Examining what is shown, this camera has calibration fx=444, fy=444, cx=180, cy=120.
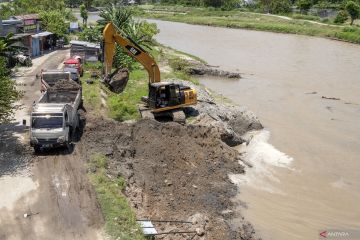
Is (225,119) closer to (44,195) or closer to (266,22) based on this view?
(44,195)

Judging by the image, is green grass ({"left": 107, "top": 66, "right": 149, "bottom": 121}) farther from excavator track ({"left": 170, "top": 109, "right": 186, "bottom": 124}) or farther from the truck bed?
the truck bed

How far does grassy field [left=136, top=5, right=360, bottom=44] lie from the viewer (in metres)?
76.6

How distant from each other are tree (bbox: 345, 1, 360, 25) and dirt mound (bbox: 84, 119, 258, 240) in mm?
70958

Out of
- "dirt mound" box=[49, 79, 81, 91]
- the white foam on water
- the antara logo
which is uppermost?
"dirt mound" box=[49, 79, 81, 91]

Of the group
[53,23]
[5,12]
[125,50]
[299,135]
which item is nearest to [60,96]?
[125,50]

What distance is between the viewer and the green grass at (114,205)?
14.7 m

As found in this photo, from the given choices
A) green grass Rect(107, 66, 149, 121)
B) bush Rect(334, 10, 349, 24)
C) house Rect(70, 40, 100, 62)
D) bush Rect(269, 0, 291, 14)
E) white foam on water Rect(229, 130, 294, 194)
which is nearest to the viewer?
white foam on water Rect(229, 130, 294, 194)

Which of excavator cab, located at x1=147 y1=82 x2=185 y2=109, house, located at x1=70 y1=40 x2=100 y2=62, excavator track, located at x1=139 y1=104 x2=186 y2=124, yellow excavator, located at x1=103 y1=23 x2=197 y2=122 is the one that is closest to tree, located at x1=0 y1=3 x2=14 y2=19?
house, located at x1=70 y1=40 x2=100 y2=62

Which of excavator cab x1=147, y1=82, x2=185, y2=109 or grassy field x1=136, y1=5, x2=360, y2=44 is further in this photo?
grassy field x1=136, y1=5, x2=360, y2=44

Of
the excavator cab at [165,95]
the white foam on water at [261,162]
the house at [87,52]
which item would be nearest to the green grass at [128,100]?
the excavator cab at [165,95]

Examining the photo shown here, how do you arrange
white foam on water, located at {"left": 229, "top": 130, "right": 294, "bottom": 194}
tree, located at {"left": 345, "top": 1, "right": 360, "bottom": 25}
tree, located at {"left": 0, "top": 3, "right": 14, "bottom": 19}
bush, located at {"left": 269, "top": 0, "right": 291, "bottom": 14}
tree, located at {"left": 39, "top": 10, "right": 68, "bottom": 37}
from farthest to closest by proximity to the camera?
bush, located at {"left": 269, "top": 0, "right": 291, "bottom": 14} → tree, located at {"left": 345, "top": 1, "right": 360, "bottom": 25} → tree, located at {"left": 0, "top": 3, "right": 14, "bottom": 19} → tree, located at {"left": 39, "top": 10, "right": 68, "bottom": 37} → white foam on water, located at {"left": 229, "top": 130, "right": 294, "bottom": 194}

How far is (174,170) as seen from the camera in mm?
20719

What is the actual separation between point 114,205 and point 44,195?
3.00 m

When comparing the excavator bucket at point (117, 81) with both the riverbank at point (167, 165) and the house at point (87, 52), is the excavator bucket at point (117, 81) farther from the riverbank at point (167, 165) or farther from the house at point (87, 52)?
the house at point (87, 52)
